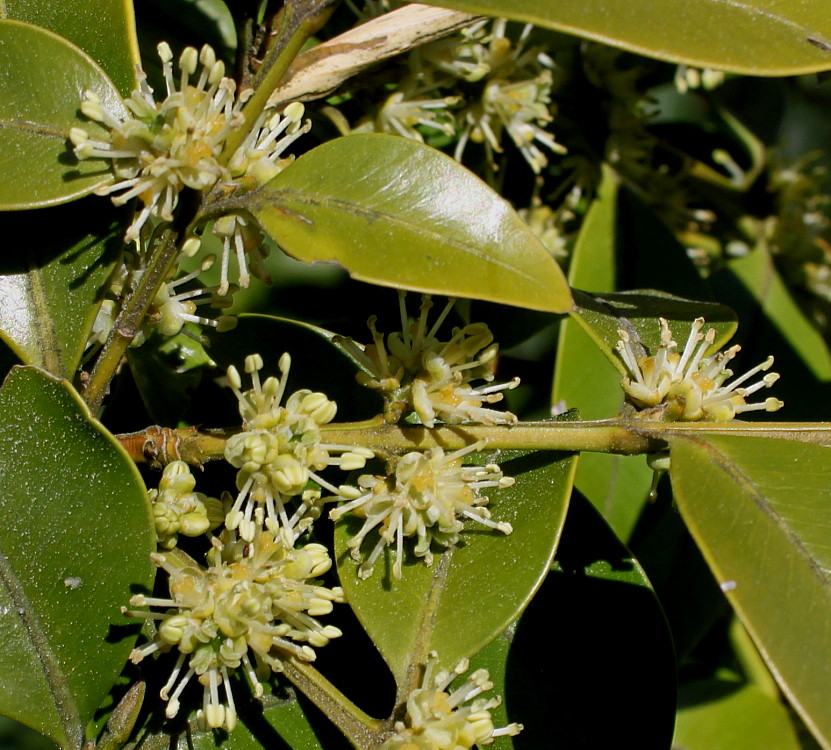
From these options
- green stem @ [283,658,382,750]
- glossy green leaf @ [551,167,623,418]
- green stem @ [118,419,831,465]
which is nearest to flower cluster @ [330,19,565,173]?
glossy green leaf @ [551,167,623,418]

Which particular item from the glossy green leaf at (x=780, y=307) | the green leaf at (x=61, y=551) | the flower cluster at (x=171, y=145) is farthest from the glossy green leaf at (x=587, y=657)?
the glossy green leaf at (x=780, y=307)

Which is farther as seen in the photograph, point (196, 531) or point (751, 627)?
point (196, 531)

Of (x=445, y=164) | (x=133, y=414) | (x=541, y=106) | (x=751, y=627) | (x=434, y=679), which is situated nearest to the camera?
(x=751, y=627)

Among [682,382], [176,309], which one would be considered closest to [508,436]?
[682,382]

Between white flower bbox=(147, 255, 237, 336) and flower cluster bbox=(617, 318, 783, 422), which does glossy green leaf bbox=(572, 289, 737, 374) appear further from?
white flower bbox=(147, 255, 237, 336)

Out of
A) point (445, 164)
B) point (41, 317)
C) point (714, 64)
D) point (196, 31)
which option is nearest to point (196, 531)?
point (41, 317)

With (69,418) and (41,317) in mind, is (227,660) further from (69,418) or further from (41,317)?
(41,317)

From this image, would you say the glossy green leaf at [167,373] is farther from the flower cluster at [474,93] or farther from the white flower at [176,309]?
the flower cluster at [474,93]
